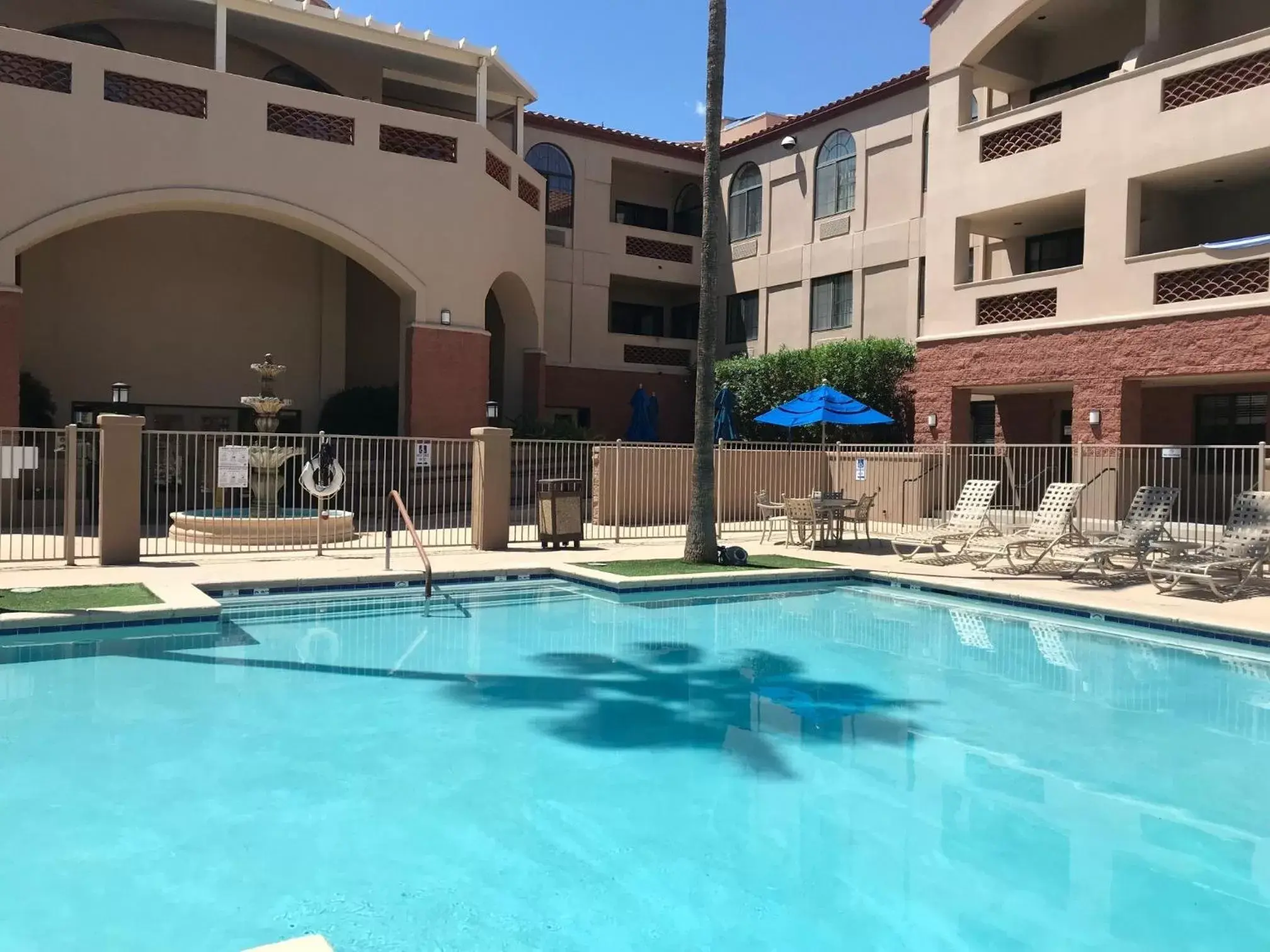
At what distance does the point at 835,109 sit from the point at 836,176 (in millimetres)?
1625

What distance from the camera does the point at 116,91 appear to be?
54.0 feet

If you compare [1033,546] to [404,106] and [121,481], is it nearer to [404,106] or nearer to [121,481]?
[121,481]

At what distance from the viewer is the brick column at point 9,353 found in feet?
51.2

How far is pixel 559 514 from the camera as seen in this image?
604 inches

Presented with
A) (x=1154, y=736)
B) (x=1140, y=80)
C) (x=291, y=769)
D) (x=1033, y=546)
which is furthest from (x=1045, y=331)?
(x=291, y=769)

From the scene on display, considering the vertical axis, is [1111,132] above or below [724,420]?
above

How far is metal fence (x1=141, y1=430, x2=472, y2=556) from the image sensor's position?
14242 mm

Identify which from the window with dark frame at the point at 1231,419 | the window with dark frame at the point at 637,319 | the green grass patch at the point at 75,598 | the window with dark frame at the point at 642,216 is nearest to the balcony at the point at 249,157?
the window with dark frame at the point at 642,216

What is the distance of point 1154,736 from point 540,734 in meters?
4.37

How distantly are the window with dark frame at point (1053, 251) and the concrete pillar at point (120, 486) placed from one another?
55.1 ft

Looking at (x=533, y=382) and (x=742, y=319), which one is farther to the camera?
(x=742, y=319)

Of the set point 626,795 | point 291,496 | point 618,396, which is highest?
point 618,396

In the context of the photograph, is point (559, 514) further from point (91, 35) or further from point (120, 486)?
point (91, 35)

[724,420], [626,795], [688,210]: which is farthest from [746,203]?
[626,795]
